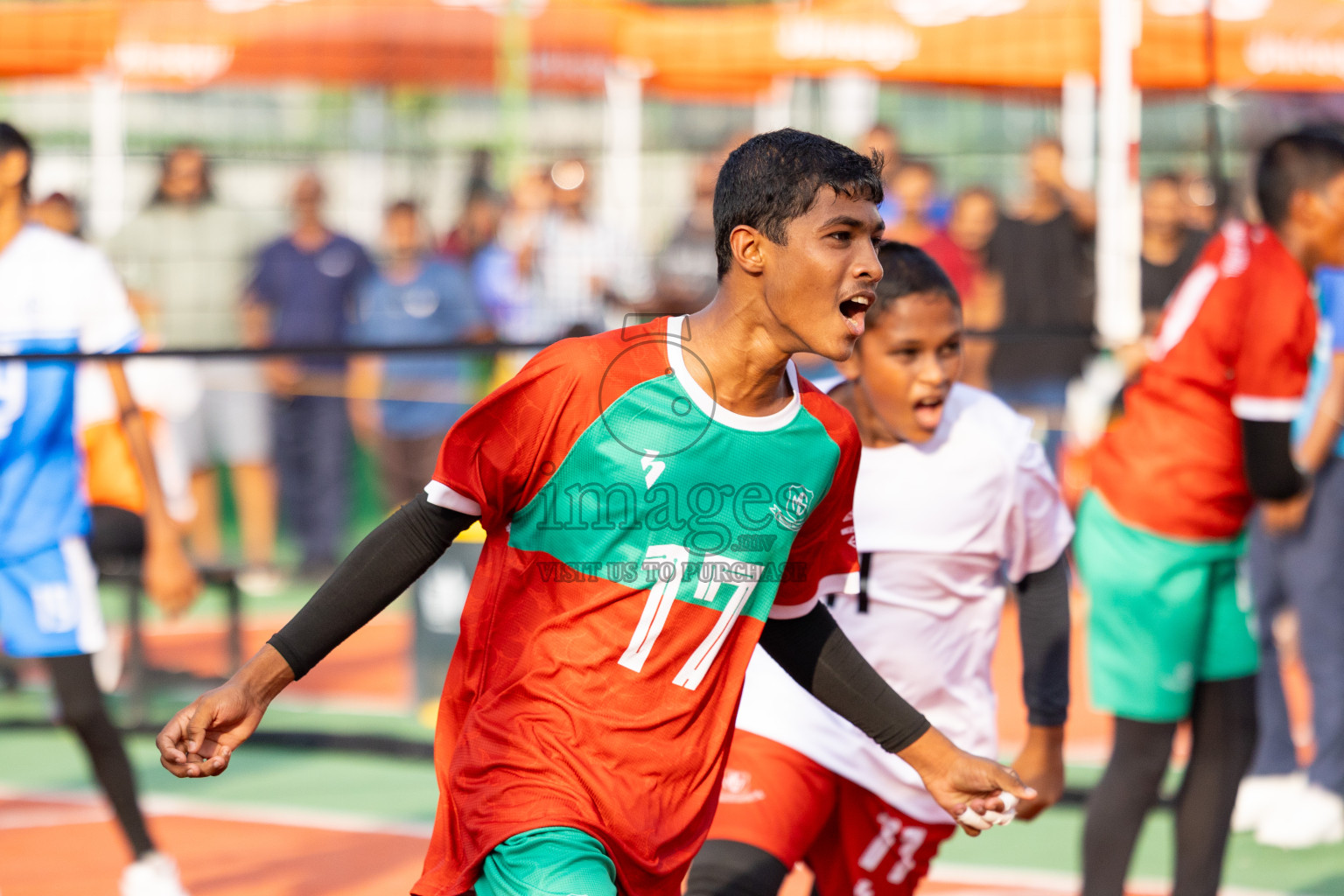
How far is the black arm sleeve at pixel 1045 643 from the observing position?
3756 millimetres

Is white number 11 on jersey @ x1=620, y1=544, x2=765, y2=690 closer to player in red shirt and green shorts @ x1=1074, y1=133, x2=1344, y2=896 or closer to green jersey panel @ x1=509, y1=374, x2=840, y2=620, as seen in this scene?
green jersey panel @ x1=509, y1=374, x2=840, y2=620

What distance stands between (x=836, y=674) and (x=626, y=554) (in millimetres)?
568

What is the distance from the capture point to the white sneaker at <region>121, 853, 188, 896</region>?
4.73 meters

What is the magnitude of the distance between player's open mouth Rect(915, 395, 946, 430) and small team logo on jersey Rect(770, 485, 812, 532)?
80cm

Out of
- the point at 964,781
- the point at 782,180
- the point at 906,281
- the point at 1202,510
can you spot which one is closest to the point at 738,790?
the point at 964,781

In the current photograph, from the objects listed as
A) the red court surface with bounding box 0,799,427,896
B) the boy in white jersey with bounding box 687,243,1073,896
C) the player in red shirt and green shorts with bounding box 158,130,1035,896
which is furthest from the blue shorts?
the player in red shirt and green shorts with bounding box 158,130,1035,896

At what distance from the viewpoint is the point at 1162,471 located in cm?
434

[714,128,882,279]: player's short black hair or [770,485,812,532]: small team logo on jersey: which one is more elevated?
[714,128,882,279]: player's short black hair

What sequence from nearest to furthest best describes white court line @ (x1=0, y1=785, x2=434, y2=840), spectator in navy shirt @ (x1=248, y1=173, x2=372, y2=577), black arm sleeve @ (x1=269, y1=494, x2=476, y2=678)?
black arm sleeve @ (x1=269, y1=494, x2=476, y2=678), white court line @ (x1=0, y1=785, x2=434, y2=840), spectator in navy shirt @ (x1=248, y1=173, x2=372, y2=577)

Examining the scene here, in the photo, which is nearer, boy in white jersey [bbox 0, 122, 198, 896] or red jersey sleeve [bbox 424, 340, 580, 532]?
red jersey sleeve [bbox 424, 340, 580, 532]

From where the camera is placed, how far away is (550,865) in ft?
8.36

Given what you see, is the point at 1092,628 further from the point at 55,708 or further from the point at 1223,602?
the point at 55,708

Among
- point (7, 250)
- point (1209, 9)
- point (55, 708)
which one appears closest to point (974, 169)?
point (1209, 9)

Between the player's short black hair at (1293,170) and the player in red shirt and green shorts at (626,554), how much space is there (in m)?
2.09
